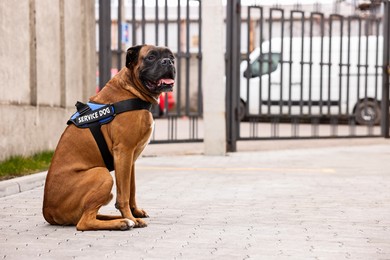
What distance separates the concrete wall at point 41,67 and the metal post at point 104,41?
0.21 meters

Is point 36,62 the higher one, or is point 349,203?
point 36,62

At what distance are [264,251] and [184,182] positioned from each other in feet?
13.7

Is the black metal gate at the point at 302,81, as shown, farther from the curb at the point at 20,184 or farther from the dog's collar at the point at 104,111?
the dog's collar at the point at 104,111

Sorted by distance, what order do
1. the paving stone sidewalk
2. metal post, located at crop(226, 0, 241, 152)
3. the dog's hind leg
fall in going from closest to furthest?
1. the paving stone sidewalk
2. the dog's hind leg
3. metal post, located at crop(226, 0, 241, 152)

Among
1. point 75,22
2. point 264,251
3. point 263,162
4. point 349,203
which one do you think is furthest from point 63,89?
point 264,251

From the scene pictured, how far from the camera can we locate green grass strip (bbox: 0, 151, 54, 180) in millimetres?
→ 8469

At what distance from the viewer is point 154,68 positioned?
17.6 feet

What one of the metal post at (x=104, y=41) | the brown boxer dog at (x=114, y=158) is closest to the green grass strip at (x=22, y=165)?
the metal post at (x=104, y=41)

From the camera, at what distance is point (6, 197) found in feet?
24.3

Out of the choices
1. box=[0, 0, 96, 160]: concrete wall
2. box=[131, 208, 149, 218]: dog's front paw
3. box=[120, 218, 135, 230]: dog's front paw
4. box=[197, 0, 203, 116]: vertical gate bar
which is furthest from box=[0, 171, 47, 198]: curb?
box=[197, 0, 203, 116]: vertical gate bar

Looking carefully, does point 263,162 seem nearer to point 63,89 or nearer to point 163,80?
point 63,89

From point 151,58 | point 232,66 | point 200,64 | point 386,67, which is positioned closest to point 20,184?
point 151,58

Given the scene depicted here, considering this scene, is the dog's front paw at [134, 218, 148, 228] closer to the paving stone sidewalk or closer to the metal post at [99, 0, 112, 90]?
the paving stone sidewalk

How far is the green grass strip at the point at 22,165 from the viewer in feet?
27.8
